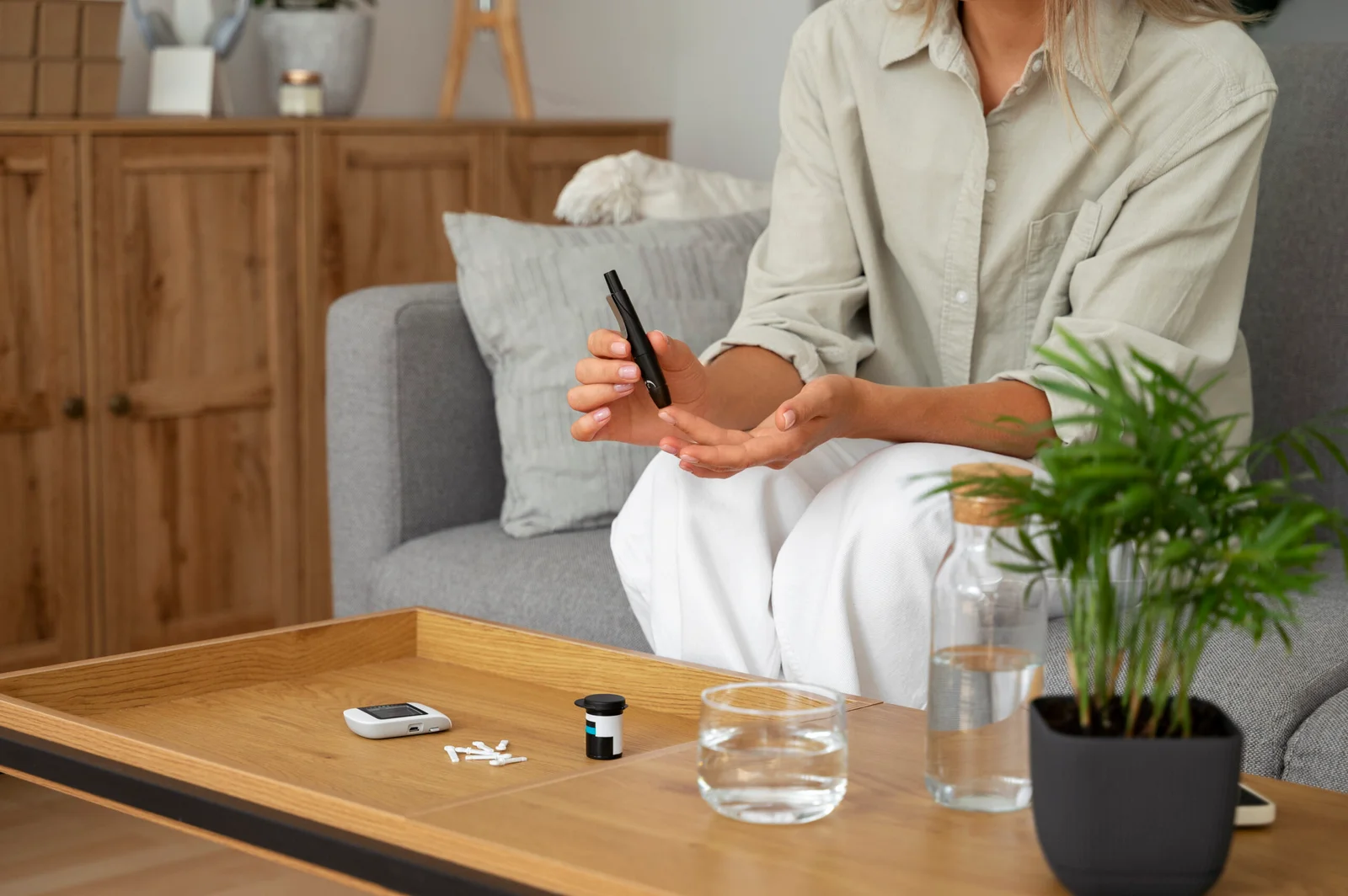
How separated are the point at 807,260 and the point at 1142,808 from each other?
1067 mm

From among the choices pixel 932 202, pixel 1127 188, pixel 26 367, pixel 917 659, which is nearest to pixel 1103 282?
pixel 1127 188

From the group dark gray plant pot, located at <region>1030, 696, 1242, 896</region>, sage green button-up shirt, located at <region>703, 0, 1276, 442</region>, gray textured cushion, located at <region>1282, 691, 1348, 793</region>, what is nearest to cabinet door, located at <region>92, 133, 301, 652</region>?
sage green button-up shirt, located at <region>703, 0, 1276, 442</region>

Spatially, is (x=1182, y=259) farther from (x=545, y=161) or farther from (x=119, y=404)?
(x=545, y=161)

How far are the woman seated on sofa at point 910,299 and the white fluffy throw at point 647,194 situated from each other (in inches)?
18.1

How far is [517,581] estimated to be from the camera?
178 centimetres

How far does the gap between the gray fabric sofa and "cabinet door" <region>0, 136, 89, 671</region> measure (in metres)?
0.63

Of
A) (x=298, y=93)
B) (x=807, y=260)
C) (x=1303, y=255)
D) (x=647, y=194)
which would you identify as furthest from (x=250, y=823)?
(x=298, y=93)

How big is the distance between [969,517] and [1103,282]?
77 cm

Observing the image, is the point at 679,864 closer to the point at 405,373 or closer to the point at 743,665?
the point at 743,665

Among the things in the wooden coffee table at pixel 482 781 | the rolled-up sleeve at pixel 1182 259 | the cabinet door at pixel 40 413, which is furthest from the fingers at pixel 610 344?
the cabinet door at pixel 40 413

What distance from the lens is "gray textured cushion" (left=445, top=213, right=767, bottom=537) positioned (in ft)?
6.28

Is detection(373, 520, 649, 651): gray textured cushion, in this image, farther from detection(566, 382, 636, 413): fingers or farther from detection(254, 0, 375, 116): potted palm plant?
detection(254, 0, 375, 116): potted palm plant

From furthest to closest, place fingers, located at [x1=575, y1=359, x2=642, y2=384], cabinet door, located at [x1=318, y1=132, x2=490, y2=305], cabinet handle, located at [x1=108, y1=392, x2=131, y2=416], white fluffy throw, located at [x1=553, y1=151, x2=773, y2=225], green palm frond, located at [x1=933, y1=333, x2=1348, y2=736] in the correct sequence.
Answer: cabinet door, located at [x1=318, y1=132, x2=490, y2=305] → cabinet handle, located at [x1=108, y1=392, x2=131, y2=416] → white fluffy throw, located at [x1=553, y1=151, x2=773, y2=225] → fingers, located at [x1=575, y1=359, x2=642, y2=384] → green palm frond, located at [x1=933, y1=333, x2=1348, y2=736]

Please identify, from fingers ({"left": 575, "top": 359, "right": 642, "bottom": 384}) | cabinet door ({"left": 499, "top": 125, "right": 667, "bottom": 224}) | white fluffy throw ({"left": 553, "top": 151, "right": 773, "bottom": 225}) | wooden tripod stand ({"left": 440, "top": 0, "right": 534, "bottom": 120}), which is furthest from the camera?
wooden tripod stand ({"left": 440, "top": 0, "right": 534, "bottom": 120})
